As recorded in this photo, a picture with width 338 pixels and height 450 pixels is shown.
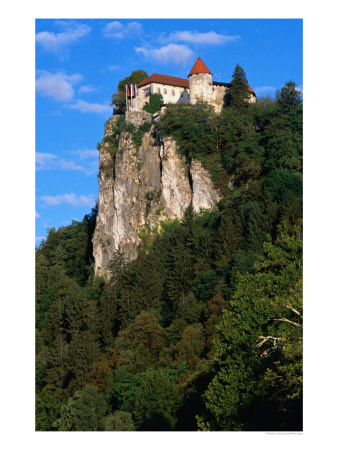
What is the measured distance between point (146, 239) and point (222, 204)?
25.7 feet

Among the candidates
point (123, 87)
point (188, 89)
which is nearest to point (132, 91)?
point (123, 87)

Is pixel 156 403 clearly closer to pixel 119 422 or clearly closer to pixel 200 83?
pixel 119 422

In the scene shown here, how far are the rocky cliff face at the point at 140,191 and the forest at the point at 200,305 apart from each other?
46.8 inches

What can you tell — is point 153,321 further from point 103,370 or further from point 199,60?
point 199,60

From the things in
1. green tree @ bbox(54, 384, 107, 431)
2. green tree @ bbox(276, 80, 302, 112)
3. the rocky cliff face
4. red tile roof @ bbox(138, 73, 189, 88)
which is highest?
red tile roof @ bbox(138, 73, 189, 88)

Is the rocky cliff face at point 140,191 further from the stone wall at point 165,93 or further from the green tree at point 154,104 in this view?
the stone wall at point 165,93

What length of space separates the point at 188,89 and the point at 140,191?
14063 millimetres

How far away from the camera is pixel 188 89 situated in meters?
74.4

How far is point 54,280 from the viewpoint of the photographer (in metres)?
67.6

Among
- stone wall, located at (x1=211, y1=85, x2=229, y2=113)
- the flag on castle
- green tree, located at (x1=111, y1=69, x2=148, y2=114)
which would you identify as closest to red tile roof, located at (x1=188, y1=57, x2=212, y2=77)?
stone wall, located at (x1=211, y1=85, x2=229, y2=113)

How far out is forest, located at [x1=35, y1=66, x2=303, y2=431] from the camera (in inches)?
963

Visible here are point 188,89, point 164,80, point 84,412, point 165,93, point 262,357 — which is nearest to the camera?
→ point 262,357

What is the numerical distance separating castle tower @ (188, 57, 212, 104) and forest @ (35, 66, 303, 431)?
2469 mm

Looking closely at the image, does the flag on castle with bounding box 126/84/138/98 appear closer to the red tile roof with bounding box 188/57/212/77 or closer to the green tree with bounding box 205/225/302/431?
the red tile roof with bounding box 188/57/212/77
